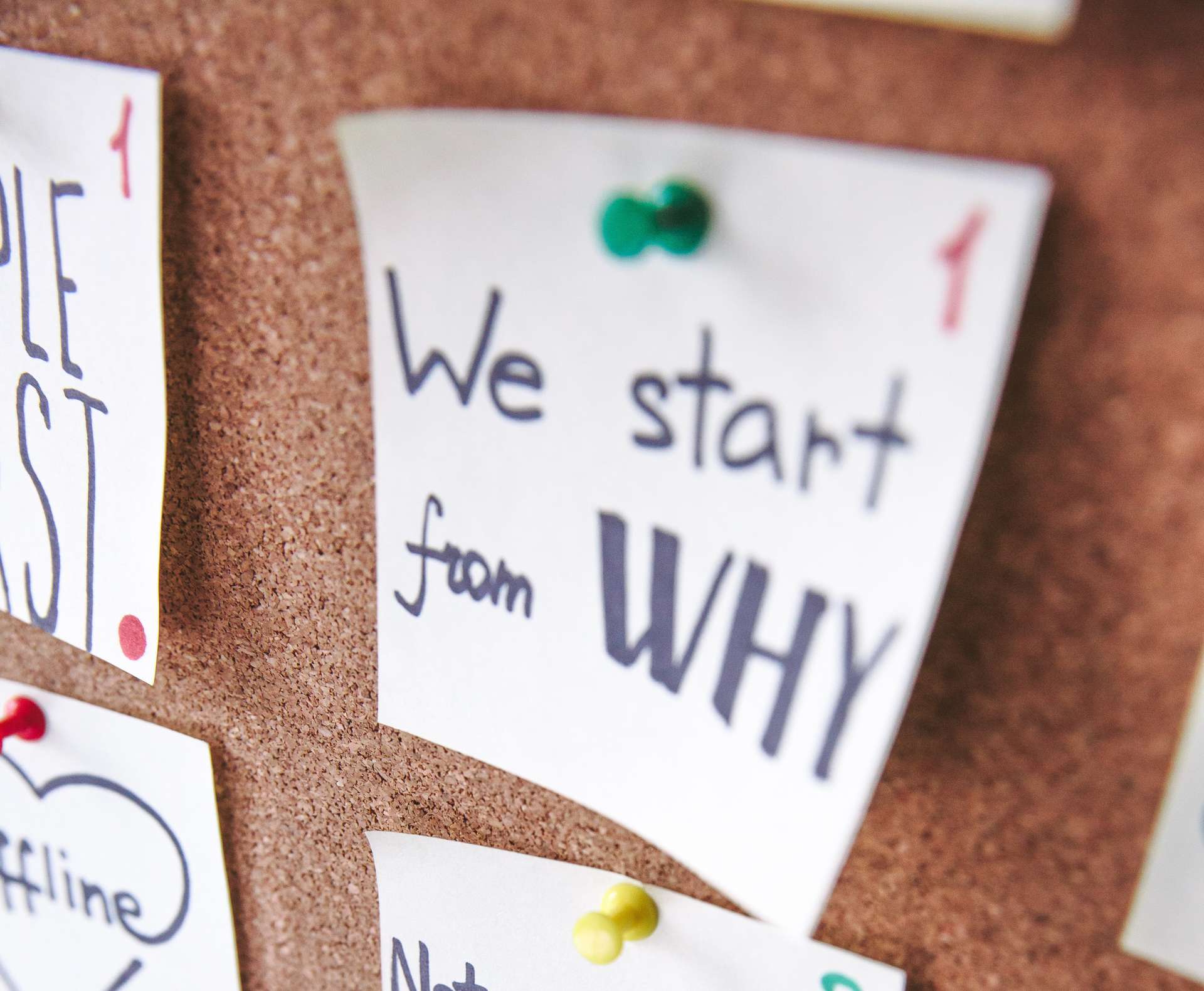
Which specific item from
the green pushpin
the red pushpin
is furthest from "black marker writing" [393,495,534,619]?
the red pushpin

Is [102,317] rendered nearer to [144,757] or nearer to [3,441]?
[3,441]

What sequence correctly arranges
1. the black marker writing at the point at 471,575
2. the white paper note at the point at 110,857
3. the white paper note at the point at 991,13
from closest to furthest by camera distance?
the white paper note at the point at 991,13 < the black marker writing at the point at 471,575 < the white paper note at the point at 110,857

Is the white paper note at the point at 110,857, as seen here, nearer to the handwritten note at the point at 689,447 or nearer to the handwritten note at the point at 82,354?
the handwritten note at the point at 82,354

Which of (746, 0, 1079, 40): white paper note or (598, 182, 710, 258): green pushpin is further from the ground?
(746, 0, 1079, 40): white paper note

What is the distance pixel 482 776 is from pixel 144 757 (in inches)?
6.8

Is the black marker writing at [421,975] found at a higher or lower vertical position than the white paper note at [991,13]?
lower

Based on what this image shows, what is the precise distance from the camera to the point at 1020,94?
0.22 metres

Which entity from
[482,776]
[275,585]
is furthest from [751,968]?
[275,585]

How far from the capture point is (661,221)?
0.78 ft

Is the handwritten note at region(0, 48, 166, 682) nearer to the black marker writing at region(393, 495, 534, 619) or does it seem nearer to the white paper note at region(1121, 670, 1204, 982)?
the black marker writing at region(393, 495, 534, 619)

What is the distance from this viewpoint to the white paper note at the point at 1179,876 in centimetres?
24

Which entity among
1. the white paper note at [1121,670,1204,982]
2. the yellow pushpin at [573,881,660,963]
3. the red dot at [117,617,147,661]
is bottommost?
the yellow pushpin at [573,881,660,963]

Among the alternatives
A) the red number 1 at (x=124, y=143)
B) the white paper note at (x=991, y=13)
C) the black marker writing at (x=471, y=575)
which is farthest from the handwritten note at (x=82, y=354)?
the white paper note at (x=991, y=13)

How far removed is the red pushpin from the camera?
1.47 ft
